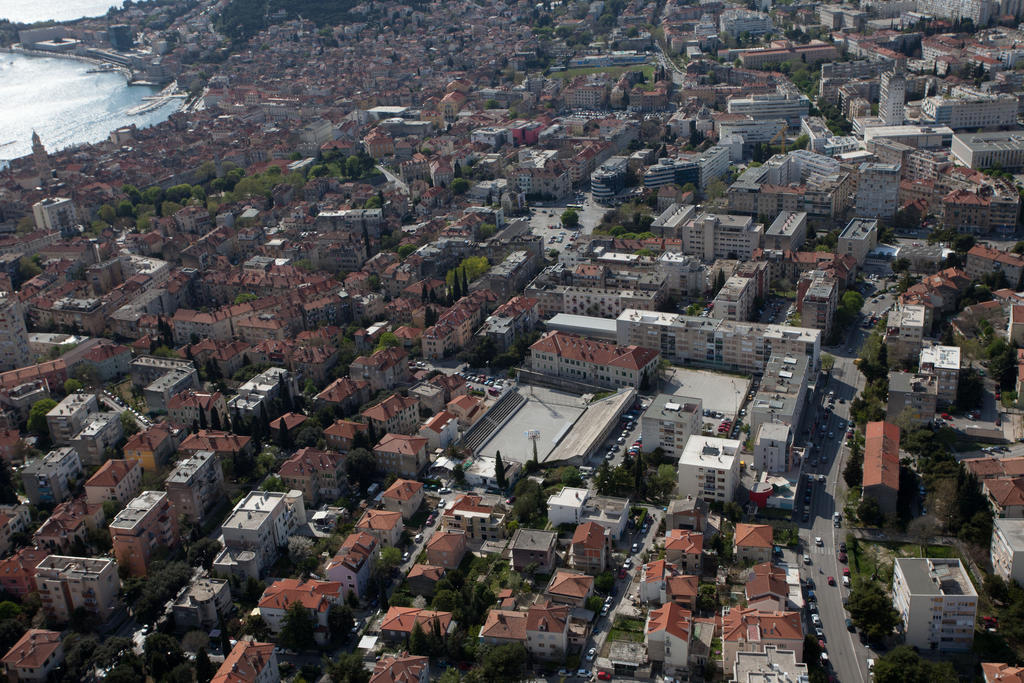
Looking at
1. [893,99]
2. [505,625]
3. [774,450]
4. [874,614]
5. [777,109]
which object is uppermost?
[893,99]

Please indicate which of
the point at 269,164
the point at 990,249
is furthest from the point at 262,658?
the point at 269,164

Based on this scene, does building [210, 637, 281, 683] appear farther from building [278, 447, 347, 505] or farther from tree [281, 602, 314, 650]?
building [278, 447, 347, 505]

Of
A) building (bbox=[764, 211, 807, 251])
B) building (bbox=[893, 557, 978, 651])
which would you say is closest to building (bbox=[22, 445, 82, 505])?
building (bbox=[893, 557, 978, 651])

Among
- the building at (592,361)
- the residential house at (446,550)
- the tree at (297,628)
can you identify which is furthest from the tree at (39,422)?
the building at (592,361)

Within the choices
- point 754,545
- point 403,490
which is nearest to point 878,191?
point 754,545

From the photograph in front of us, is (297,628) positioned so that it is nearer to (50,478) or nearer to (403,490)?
(403,490)

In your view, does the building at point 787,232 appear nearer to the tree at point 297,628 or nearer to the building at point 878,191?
the building at point 878,191

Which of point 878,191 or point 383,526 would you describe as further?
point 878,191
